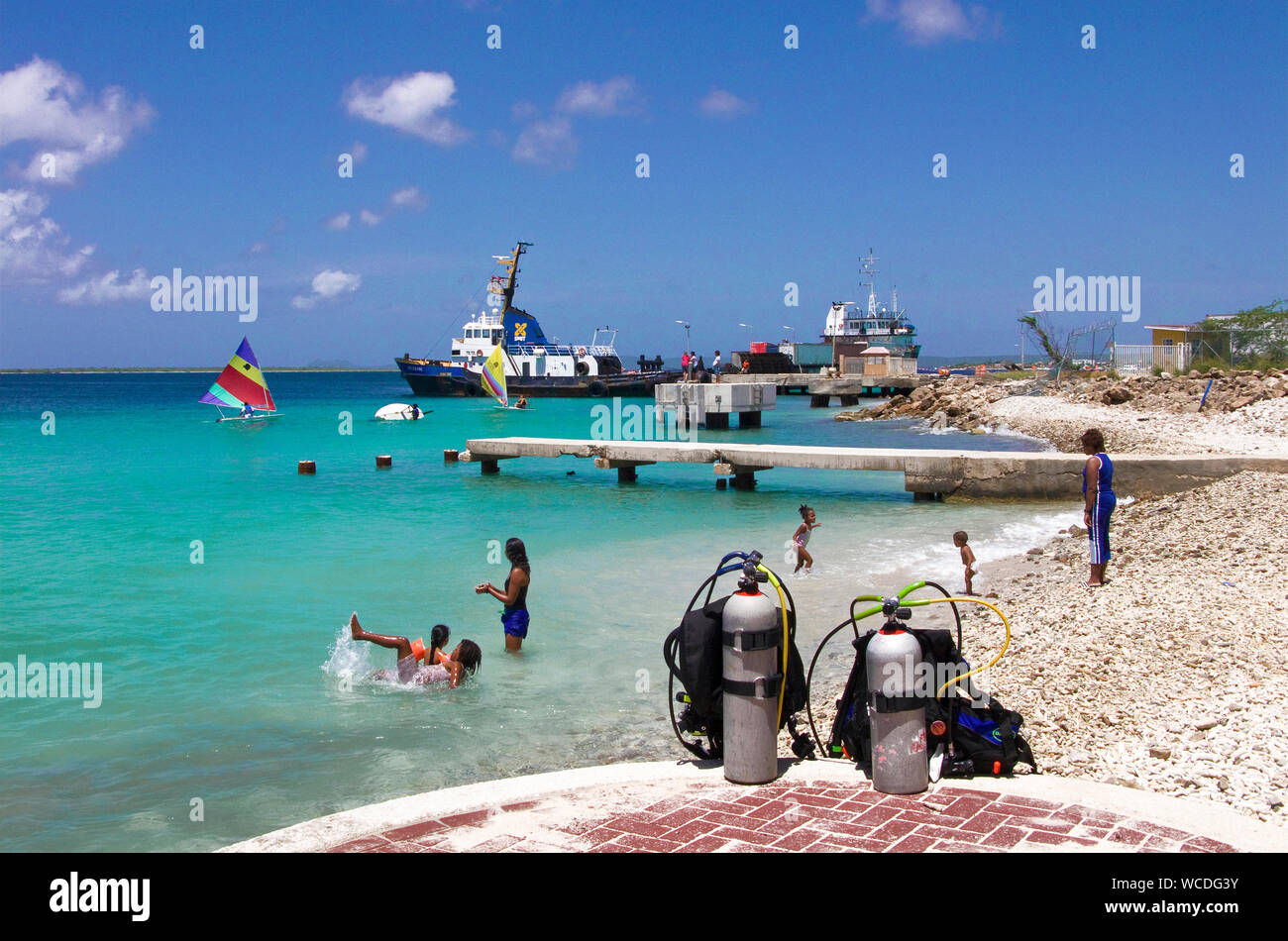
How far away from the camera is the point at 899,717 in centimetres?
443

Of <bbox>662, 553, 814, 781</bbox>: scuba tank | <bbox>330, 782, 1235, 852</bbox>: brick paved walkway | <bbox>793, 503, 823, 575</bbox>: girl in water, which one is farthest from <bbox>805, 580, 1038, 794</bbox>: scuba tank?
<bbox>793, 503, 823, 575</bbox>: girl in water

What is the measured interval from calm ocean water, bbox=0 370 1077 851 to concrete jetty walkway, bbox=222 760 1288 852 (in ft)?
6.14

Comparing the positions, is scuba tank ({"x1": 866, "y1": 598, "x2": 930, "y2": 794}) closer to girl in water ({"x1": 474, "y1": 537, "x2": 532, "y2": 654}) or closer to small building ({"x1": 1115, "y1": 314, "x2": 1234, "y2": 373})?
girl in water ({"x1": 474, "y1": 537, "x2": 532, "y2": 654})

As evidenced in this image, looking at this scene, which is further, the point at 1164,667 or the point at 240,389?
the point at 240,389

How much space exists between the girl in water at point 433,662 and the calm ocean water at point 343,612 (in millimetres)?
237

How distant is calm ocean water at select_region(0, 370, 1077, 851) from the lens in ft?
21.7

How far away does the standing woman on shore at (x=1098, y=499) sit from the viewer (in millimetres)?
8906

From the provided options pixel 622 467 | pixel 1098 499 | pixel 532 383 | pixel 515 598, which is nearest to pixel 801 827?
pixel 515 598

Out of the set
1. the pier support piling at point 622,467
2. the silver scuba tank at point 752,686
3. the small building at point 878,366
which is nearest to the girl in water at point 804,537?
the silver scuba tank at point 752,686

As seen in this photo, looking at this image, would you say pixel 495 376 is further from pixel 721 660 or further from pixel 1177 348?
pixel 721 660

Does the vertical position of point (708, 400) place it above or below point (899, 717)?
above

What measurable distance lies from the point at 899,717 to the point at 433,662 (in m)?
5.25

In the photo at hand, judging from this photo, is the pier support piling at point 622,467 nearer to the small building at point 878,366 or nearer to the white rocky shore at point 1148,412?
the white rocky shore at point 1148,412
